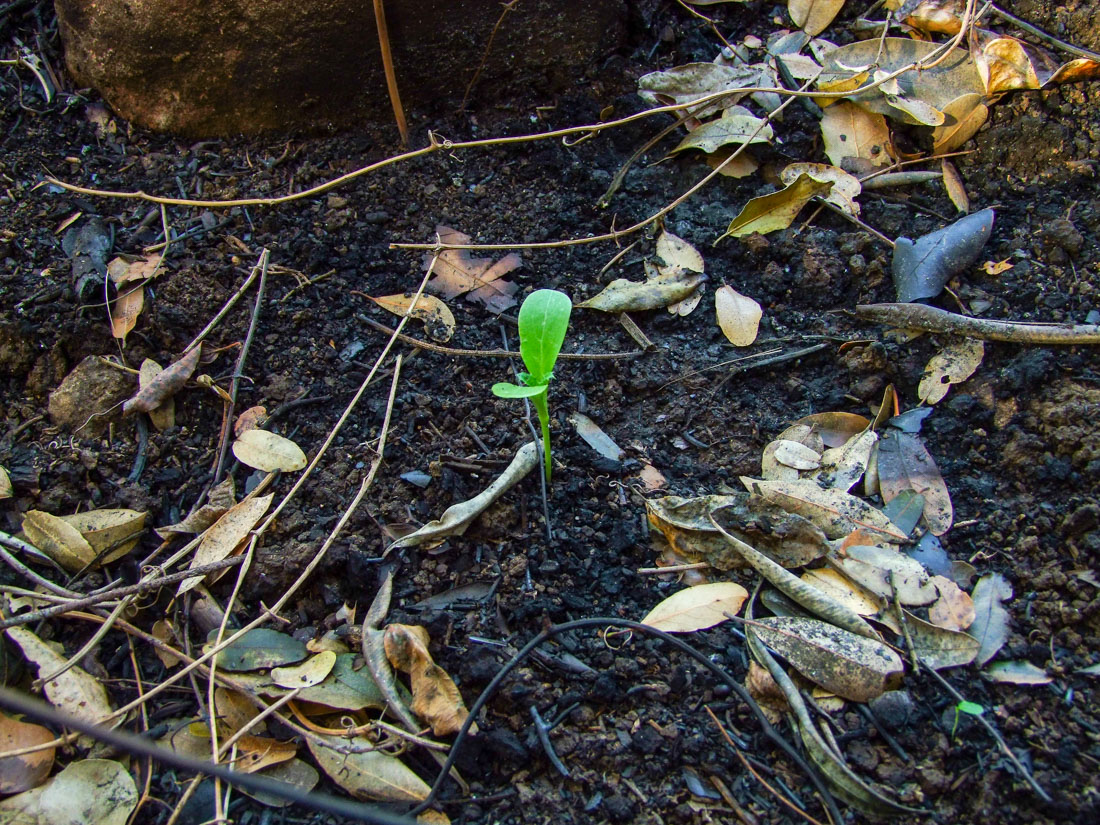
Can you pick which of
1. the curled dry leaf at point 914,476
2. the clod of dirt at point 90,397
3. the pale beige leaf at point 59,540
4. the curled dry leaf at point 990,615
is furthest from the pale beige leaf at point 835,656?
the clod of dirt at point 90,397

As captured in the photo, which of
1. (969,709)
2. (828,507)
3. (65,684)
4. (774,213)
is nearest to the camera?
(969,709)

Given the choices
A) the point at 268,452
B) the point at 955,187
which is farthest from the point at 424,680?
the point at 955,187

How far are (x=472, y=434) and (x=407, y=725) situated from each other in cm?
58

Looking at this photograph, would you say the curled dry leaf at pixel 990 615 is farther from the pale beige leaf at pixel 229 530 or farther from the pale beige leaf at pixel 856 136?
the pale beige leaf at pixel 229 530

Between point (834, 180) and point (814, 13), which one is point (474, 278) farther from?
point (814, 13)

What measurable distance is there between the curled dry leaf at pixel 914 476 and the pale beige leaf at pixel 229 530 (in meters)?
1.26

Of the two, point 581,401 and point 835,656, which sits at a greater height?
point 581,401

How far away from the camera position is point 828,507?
1.46m

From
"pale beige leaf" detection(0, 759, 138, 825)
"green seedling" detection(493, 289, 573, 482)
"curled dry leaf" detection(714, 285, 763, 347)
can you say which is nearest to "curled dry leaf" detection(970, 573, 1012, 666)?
"curled dry leaf" detection(714, 285, 763, 347)

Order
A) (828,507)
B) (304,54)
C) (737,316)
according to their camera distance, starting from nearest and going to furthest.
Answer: (828,507), (737,316), (304,54)

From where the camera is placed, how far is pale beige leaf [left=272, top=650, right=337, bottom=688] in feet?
4.36

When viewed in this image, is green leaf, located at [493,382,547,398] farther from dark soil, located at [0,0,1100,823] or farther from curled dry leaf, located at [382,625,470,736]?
curled dry leaf, located at [382,625,470,736]

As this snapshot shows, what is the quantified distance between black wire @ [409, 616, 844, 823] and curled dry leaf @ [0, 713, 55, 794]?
648 mm

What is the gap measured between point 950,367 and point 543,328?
91 centimetres
